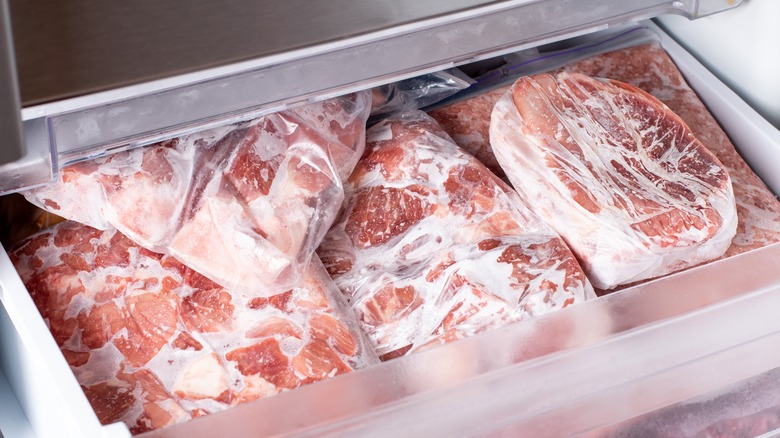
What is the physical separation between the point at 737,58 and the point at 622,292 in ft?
1.83

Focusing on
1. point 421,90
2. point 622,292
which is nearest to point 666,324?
point 622,292

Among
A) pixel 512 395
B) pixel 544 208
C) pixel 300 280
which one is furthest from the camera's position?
pixel 544 208

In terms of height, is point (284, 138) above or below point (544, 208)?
above

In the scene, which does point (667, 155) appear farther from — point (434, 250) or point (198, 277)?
point (198, 277)

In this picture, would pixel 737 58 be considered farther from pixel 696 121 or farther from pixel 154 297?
pixel 154 297

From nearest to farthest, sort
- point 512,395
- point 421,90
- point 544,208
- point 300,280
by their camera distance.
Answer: point 512,395
point 300,280
point 544,208
point 421,90

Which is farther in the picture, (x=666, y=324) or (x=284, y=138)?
(x=284, y=138)

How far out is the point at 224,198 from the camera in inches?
38.7

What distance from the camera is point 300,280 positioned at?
0.98 meters

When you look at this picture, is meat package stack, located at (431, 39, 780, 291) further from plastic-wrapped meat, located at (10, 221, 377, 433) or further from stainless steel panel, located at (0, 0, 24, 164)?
stainless steel panel, located at (0, 0, 24, 164)

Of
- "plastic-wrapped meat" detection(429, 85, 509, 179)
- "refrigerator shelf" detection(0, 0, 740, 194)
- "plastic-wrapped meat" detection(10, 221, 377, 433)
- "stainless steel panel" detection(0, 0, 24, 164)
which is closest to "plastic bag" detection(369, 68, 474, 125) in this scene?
"plastic-wrapped meat" detection(429, 85, 509, 179)

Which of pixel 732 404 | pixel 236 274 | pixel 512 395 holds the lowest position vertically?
pixel 732 404

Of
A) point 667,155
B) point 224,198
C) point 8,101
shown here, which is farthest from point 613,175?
point 8,101

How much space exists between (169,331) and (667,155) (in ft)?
2.27
